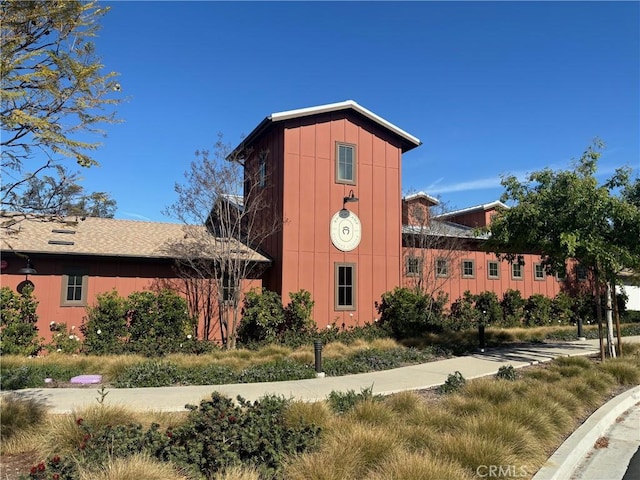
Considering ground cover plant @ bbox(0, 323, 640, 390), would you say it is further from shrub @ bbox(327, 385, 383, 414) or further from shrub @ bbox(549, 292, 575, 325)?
shrub @ bbox(549, 292, 575, 325)

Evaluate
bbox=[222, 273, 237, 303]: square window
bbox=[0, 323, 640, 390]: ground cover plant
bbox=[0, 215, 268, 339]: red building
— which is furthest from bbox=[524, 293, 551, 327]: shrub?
bbox=[222, 273, 237, 303]: square window

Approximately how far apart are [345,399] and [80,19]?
226 inches

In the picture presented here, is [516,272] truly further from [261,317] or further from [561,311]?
[261,317]

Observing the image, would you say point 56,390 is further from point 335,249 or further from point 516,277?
point 516,277

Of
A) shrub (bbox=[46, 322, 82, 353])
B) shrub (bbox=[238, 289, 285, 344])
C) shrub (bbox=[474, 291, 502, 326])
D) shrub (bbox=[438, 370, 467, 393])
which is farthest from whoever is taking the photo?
shrub (bbox=[474, 291, 502, 326])

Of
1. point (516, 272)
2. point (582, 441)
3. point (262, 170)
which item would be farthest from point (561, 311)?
point (582, 441)

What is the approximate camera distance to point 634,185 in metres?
12.0

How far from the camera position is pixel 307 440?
512 cm

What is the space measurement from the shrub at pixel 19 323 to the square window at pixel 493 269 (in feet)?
57.5

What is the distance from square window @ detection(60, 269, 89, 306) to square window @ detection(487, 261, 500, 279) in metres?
16.3

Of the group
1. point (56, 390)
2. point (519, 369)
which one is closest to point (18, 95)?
point (56, 390)

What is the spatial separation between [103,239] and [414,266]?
11.5 metres

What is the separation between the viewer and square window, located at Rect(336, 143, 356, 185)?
1658cm

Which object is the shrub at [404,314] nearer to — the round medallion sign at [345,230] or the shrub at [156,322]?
the round medallion sign at [345,230]
